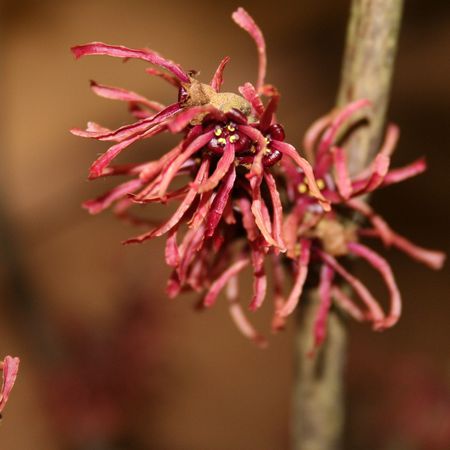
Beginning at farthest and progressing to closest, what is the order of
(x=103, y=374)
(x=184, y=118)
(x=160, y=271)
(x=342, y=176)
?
(x=160, y=271), (x=103, y=374), (x=342, y=176), (x=184, y=118)

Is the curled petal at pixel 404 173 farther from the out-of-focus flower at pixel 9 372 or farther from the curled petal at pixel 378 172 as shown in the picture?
the out-of-focus flower at pixel 9 372

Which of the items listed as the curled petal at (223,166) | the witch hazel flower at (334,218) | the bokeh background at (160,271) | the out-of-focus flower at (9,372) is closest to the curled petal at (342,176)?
the witch hazel flower at (334,218)

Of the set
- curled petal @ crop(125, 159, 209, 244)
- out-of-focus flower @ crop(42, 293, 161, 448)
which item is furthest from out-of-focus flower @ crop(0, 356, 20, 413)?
out-of-focus flower @ crop(42, 293, 161, 448)

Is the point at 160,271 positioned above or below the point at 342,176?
below

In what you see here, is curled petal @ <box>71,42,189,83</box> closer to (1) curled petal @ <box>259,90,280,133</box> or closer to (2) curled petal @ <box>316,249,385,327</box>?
(1) curled petal @ <box>259,90,280,133</box>

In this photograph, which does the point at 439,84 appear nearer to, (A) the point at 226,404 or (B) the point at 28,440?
(A) the point at 226,404

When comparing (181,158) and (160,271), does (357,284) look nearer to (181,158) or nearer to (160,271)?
(181,158)

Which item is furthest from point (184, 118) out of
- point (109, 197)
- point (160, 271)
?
point (160, 271)
